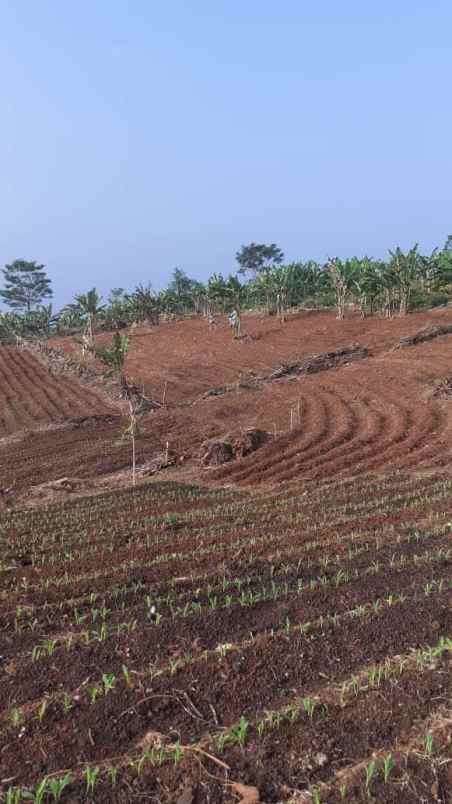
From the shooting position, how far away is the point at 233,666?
5.07m

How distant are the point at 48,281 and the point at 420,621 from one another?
100m

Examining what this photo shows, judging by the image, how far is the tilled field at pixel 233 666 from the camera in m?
3.82

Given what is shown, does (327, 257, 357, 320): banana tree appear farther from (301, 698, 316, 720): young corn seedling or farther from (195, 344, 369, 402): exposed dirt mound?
(301, 698, 316, 720): young corn seedling

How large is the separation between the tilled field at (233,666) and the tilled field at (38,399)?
704 inches

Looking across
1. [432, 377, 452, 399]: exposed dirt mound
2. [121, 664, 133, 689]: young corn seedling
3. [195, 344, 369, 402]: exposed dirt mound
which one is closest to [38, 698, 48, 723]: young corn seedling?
[121, 664, 133, 689]: young corn seedling

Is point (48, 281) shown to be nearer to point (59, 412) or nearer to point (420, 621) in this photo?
point (59, 412)

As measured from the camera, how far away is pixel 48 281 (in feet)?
323

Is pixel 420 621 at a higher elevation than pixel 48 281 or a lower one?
lower

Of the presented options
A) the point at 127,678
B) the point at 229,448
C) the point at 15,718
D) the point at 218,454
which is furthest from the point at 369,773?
the point at 229,448

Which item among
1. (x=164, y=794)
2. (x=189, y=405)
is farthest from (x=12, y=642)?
(x=189, y=405)

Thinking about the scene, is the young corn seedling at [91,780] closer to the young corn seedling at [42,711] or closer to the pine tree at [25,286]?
the young corn seedling at [42,711]

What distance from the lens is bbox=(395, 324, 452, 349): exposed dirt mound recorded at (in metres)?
33.4

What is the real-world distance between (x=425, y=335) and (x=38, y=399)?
21772 millimetres

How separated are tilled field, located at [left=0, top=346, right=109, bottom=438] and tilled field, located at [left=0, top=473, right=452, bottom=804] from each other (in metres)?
17.9
